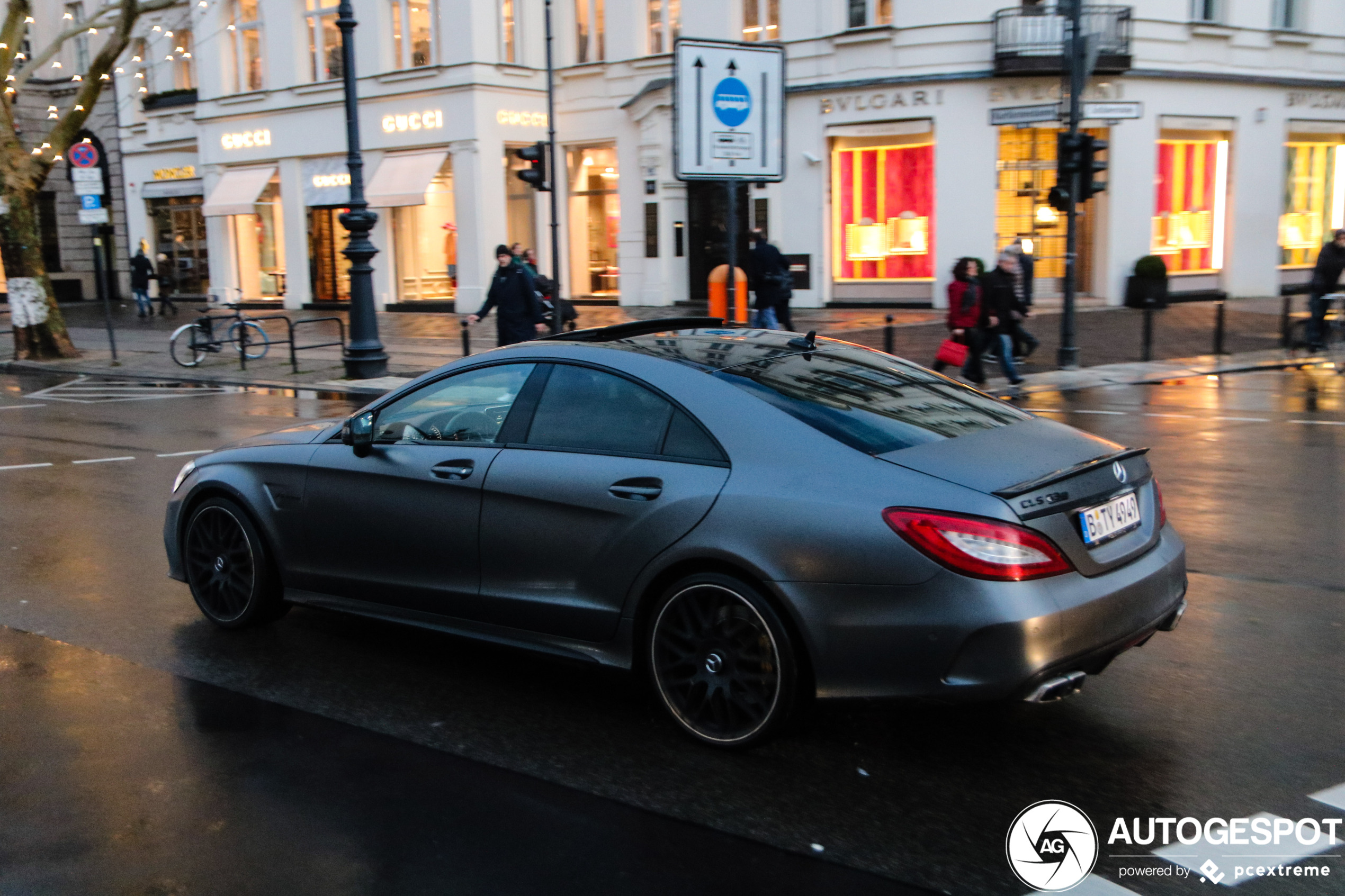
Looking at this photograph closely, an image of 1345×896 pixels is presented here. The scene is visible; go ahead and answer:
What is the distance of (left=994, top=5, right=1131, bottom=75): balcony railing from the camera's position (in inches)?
925

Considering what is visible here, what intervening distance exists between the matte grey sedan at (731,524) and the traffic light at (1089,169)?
491 inches

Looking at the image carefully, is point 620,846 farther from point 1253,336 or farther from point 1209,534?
point 1253,336

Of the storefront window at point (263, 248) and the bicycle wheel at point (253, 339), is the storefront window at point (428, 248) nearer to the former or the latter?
the storefront window at point (263, 248)

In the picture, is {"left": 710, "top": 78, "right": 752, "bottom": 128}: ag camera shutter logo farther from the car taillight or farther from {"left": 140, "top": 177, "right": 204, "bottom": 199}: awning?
{"left": 140, "top": 177, "right": 204, "bottom": 199}: awning

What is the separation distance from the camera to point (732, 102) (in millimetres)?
10609

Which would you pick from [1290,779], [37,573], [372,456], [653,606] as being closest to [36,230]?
[37,573]

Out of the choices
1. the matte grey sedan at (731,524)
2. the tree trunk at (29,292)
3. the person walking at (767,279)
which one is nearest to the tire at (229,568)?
the matte grey sedan at (731,524)

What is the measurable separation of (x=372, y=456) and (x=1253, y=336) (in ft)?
63.7

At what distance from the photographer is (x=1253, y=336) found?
21141 millimetres

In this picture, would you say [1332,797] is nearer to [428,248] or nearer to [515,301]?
[515,301]

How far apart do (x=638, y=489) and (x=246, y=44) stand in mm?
32392

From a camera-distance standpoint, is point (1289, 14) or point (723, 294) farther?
point (1289, 14)

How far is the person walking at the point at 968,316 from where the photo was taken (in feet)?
49.3

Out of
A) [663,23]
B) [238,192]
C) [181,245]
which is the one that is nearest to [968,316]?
[663,23]
